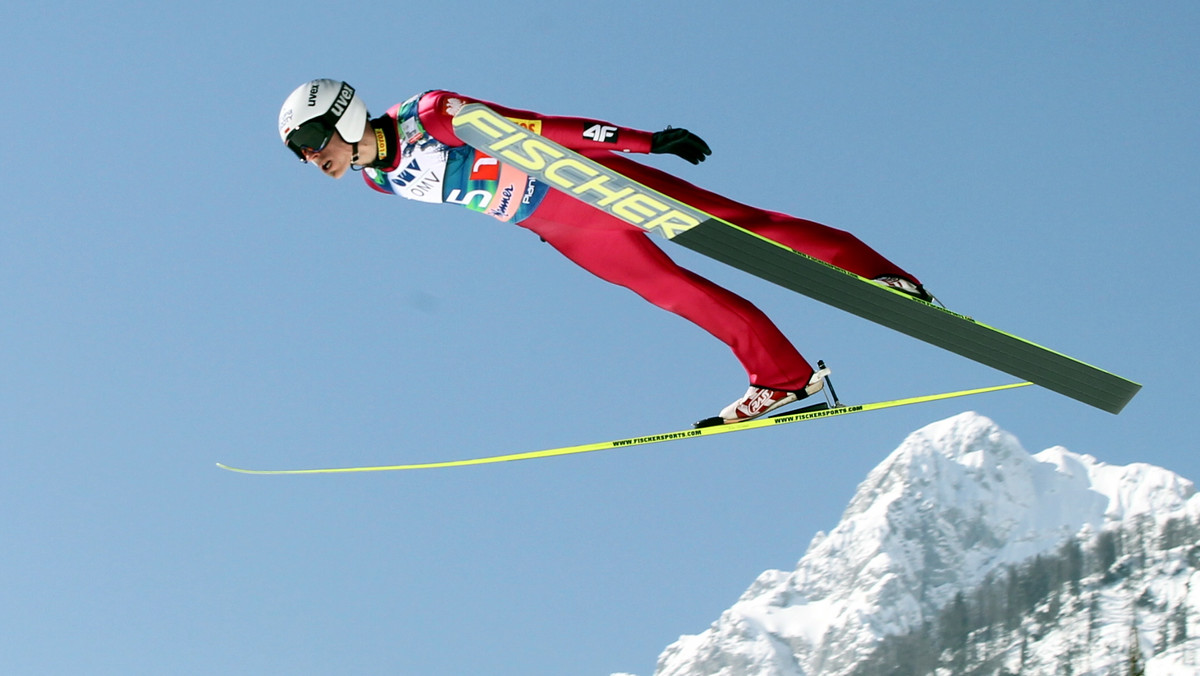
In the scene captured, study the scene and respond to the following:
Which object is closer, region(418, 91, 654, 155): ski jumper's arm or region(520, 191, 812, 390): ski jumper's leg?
region(418, 91, 654, 155): ski jumper's arm

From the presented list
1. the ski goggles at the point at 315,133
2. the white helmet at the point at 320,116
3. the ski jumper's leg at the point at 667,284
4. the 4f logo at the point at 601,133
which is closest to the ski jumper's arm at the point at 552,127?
the 4f logo at the point at 601,133

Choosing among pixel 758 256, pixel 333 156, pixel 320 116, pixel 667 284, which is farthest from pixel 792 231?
pixel 320 116

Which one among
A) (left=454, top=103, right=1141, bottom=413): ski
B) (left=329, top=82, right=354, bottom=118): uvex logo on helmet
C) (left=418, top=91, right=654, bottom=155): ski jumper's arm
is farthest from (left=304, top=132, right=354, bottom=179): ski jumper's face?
(left=454, top=103, right=1141, bottom=413): ski

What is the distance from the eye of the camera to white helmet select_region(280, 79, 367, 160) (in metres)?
7.33

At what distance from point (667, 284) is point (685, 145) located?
4.39ft

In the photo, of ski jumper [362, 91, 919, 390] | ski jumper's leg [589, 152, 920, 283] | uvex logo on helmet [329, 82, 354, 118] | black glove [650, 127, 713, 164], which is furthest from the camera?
ski jumper's leg [589, 152, 920, 283]

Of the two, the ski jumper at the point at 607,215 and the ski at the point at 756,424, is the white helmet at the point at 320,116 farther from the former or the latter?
the ski at the point at 756,424

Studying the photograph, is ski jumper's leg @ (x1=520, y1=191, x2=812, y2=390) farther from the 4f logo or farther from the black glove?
the black glove

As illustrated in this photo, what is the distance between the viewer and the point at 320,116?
7.32m

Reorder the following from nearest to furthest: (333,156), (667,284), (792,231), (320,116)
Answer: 1. (320,116)
2. (333,156)
3. (792,231)
4. (667,284)

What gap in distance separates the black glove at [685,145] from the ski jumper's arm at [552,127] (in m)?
0.11

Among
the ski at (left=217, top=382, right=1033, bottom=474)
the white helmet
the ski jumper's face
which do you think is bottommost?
the ski at (left=217, top=382, right=1033, bottom=474)

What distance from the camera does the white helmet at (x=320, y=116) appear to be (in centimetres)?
Answer: 733

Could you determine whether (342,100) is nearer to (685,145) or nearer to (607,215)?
(607,215)
